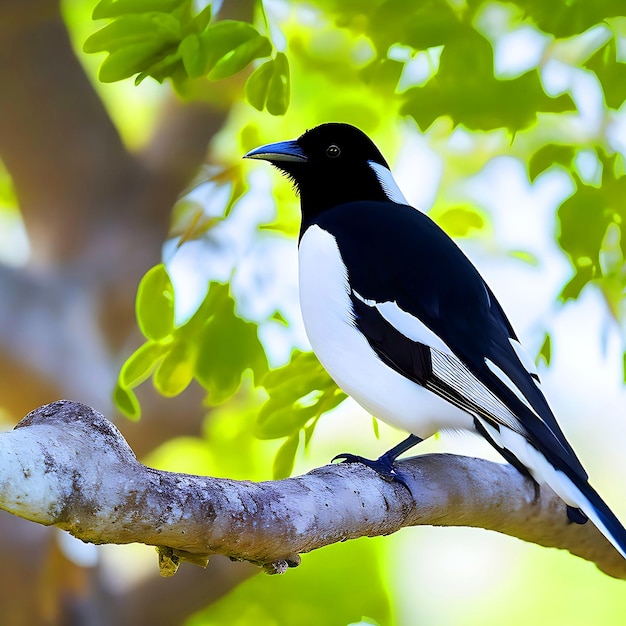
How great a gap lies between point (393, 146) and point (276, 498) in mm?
2698

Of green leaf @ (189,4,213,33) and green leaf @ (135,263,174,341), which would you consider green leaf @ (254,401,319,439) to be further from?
green leaf @ (189,4,213,33)

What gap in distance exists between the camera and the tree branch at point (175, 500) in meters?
1.44

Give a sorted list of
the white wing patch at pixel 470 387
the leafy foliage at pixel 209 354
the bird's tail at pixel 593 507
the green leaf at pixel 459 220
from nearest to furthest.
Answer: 1. the bird's tail at pixel 593 507
2. the white wing patch at pixel 470 387
3. the leafy foliage at pixel 209 354
4. the green leaf at pixel 459 220

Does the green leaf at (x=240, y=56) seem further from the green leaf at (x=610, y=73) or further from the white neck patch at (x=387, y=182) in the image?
the green leaf at (x=610, y=73)

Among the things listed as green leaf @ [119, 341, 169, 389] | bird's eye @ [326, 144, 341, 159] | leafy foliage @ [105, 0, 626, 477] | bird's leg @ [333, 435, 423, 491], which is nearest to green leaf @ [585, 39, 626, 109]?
leafy foliage @ [105, 0, 626, 477]

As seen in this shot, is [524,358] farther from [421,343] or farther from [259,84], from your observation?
[259,84]

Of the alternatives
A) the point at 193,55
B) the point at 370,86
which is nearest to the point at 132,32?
the point at 193,55

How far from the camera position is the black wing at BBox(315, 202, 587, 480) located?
2275mm

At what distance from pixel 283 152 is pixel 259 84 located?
1.91 ft

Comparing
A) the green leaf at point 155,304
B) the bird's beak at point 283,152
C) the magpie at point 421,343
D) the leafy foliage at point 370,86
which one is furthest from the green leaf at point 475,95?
the green leaf at point 155,304

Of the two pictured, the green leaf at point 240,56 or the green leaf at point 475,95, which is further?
the green leaf at point 475,95

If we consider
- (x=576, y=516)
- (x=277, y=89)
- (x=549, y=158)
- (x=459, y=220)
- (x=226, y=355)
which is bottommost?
(x=576, y=516)

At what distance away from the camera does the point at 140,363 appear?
2666 millimetres

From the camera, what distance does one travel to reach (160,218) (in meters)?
6.06
